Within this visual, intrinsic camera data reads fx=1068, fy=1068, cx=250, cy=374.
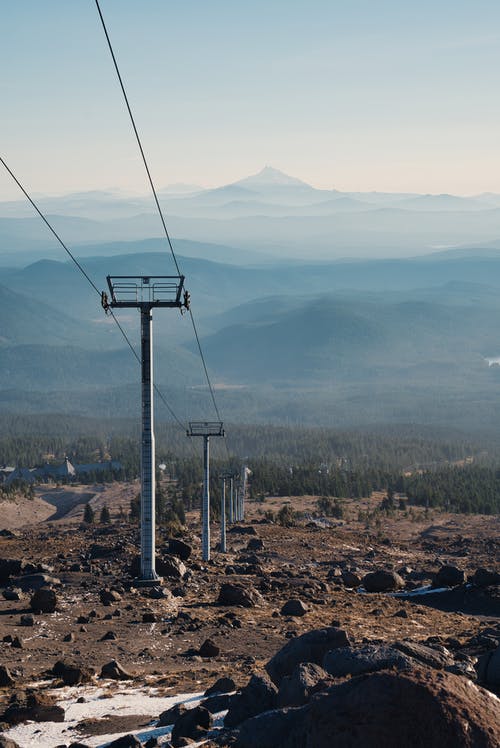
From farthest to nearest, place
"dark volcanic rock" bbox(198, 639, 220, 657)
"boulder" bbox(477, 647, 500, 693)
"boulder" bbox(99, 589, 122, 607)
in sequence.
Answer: "boulder" bbox(99, 589, 122, 607) → "dark volcanic rock" bbox(198, 639, 220, 657) → "boulder" bbox(477, 647, 500, 693)

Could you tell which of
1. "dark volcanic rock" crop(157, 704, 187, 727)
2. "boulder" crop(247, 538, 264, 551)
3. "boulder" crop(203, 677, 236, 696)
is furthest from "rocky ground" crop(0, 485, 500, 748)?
"boulder" crop(203, 677, 236, 696)

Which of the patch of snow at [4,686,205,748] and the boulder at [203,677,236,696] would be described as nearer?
the patch of snow at [4,686,205,748]

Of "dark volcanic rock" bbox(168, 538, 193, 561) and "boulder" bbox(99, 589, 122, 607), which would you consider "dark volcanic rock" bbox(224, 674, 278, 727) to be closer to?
"boulder" bbox(99, 589, 122, 607)

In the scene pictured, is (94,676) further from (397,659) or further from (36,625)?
(397,659)

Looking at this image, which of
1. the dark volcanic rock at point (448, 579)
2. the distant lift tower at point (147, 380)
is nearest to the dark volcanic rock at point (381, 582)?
the dark volcanic rock at point (448, 579)

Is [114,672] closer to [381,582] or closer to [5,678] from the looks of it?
[5,678]

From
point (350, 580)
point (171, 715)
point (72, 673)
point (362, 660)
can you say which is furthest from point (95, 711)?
point (350, 580)

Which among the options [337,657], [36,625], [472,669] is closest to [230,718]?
[337,657]
